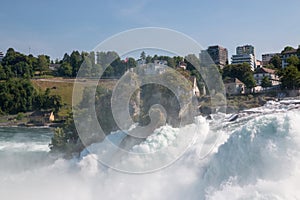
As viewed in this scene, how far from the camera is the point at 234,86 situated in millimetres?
28766

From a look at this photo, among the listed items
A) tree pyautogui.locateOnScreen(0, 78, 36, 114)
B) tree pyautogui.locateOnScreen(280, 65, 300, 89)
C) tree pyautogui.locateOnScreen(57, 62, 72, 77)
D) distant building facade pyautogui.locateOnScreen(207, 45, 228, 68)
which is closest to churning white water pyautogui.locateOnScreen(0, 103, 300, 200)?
tree pyautogui.locateOnScreen(280, 65, 300, 89)

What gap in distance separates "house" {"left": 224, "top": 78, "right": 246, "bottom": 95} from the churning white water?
14.5 m

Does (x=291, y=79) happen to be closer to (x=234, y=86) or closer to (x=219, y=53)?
(x=234, y=86)

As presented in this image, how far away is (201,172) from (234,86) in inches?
805

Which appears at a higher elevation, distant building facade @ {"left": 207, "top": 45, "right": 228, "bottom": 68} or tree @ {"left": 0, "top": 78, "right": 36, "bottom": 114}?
distant building facade @ {"left": 207, "top": 45, "right": 228, "bottom": 68}

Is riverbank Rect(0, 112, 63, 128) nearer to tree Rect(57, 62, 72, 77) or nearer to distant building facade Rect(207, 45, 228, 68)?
tree Rect(57, 62, 72, 77)

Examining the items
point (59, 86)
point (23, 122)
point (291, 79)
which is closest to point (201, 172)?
point (291, 79)

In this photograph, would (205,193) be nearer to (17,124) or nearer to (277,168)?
(277,168)

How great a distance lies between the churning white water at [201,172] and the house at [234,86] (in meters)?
14.5

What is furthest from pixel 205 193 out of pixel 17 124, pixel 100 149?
pixel 17 124

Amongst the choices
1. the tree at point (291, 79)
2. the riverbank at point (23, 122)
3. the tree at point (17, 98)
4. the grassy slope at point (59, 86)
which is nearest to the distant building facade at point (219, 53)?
the grassy slope at point (59, 86)

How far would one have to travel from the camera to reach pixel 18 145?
69.4ft

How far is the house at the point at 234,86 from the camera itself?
28.2 meters

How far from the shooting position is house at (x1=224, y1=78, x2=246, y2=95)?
92.6 ft
